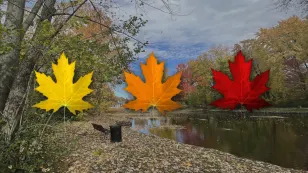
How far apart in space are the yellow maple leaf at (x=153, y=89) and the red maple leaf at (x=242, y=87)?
15cm

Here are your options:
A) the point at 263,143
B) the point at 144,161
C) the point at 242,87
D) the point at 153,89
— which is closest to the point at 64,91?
the point at 153,89

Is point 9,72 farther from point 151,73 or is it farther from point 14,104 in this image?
point 151,73

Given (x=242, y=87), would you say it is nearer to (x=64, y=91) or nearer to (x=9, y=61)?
(x=64, y=91)

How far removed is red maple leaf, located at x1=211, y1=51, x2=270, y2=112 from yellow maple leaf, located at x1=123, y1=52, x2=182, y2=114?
15 centimetres

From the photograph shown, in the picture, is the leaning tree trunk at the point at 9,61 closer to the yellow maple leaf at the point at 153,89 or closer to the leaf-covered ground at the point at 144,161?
the leaf-covered ground at the point at 144,161

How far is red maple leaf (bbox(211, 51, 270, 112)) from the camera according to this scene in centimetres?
85

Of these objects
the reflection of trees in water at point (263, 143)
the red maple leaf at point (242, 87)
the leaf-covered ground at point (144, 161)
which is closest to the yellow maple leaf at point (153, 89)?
the red maple leaf at point (242, 87)

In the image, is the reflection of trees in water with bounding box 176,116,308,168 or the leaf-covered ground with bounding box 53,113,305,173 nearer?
the leaf-covered ground with bounding box 53,113,305,173

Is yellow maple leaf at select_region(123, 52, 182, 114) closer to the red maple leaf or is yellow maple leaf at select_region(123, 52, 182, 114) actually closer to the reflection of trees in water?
the red maple leaf

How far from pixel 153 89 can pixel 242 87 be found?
0.27 meters

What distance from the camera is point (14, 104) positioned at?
6.50 m

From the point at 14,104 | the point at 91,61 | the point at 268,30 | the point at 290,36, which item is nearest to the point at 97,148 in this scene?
the point at 14,104

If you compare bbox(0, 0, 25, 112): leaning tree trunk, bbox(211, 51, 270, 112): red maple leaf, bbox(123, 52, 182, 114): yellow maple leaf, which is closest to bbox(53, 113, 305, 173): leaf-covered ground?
bbox(0, 0, 25, 112): leaning tree trunk

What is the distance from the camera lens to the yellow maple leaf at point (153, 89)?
867 mm
